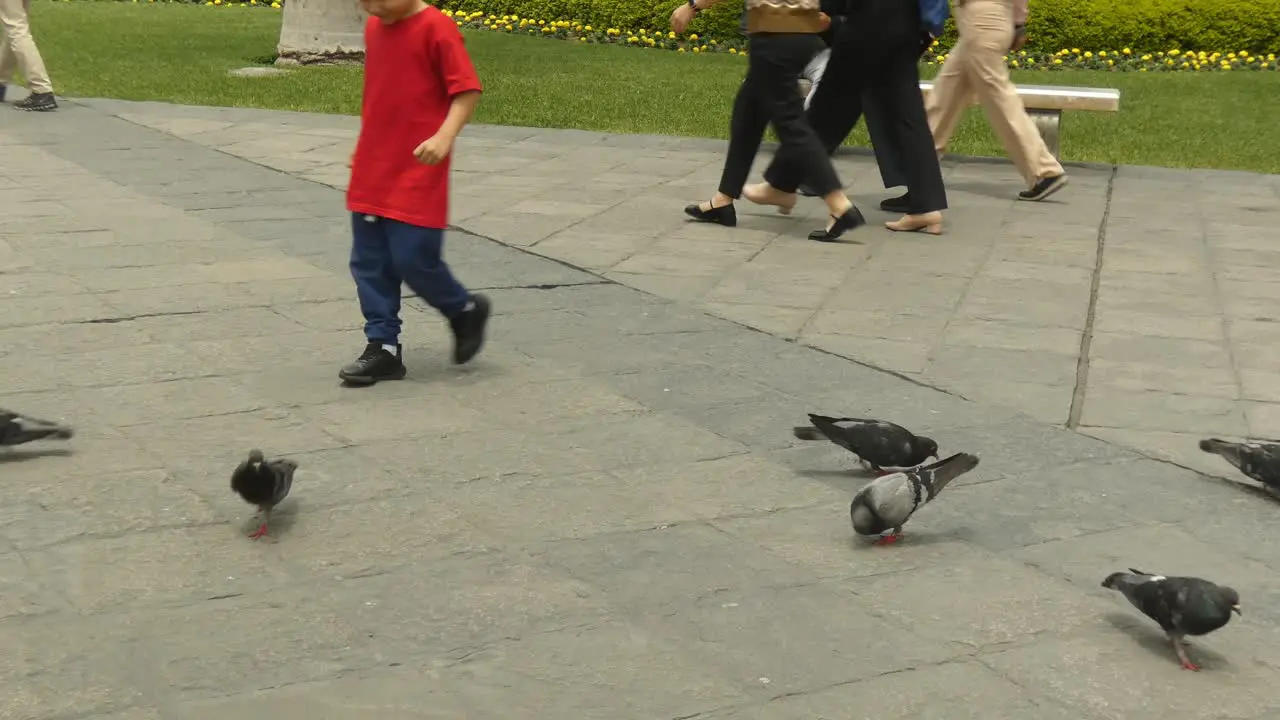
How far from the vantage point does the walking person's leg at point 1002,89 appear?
886cm

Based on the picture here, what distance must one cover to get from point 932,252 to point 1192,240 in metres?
1.38

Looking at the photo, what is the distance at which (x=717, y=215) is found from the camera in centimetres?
814

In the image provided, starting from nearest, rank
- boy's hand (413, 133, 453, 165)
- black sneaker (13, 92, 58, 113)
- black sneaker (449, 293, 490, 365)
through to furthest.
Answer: boy's hand (413, 133, 453, 165), black sneaker (449, 293, 490, 365), black sneaker (13, 92, 58, 113)

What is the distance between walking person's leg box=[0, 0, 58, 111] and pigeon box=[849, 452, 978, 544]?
8.55m

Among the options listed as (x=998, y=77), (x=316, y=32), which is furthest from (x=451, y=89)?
(x=316, y=32)

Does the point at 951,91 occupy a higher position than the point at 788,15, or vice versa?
the point at 788,15

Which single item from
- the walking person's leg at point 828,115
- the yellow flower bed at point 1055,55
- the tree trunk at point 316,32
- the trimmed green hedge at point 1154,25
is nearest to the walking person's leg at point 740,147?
the walking person's leg at point 828,115

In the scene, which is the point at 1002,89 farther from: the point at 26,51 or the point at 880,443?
the point at 26,51

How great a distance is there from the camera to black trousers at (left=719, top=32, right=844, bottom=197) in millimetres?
7602

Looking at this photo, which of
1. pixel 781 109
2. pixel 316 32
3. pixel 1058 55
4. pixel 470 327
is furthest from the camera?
pixel 1058 55

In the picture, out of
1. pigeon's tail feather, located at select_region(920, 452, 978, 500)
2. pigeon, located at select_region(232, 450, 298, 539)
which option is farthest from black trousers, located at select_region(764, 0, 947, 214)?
pigeon, located at select_region(232, 450, 298, 539)

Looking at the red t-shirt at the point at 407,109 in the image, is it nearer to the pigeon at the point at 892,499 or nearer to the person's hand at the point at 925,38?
the pigeon at the point at 892,499

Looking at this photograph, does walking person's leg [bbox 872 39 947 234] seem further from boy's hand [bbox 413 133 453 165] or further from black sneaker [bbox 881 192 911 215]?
boy's hand [bbox 413 133 453 165]

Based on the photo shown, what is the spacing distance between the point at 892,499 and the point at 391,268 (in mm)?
2142
